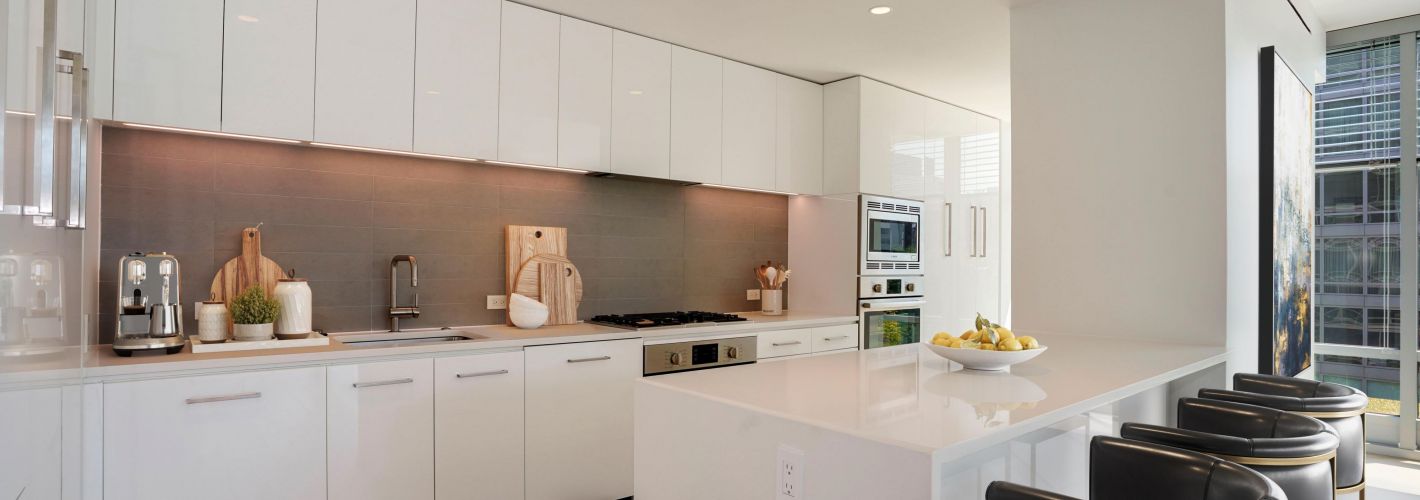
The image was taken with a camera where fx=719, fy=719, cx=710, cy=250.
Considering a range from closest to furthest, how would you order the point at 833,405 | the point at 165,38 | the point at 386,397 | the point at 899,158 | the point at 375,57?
1. the point at 833,405
2. the point at 165,38
3. the point at 386,397
4. the point at 375,57
5. the point at 899,158

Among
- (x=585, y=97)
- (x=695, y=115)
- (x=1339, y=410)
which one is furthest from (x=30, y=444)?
(x=695, y=115)

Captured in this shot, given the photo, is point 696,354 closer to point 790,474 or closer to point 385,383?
point 385,383

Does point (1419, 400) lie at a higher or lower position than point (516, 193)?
lower

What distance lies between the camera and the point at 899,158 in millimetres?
4727

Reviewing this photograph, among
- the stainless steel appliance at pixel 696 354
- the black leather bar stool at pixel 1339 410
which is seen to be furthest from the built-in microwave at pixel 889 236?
the black leather bar stool at pixel 1339 410

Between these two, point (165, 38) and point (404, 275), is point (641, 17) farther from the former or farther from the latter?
point (165, 38)

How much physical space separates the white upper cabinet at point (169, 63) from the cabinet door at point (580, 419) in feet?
4.83

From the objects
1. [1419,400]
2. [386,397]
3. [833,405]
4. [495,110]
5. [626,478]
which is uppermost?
[495,110]

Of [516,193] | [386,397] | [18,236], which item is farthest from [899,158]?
[18,236]

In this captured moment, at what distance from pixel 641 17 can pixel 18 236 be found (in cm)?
271

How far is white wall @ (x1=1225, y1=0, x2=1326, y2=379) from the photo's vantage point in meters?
2.80

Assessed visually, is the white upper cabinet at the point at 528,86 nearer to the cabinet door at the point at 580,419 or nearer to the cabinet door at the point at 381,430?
the cabinet door at the point at 580,419

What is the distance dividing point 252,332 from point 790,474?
2132mm

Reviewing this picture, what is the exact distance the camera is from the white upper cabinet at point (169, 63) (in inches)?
93.5
